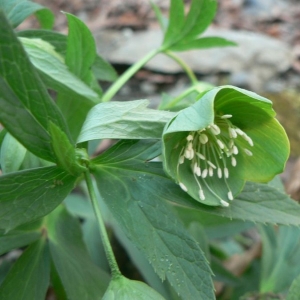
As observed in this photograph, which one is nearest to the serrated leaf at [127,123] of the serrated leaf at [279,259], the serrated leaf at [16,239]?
the serrated leaf at [16,239]

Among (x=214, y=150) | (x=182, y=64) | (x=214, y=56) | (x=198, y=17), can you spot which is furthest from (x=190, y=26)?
(x=214, y=56)

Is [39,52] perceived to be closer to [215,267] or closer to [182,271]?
[182,271]

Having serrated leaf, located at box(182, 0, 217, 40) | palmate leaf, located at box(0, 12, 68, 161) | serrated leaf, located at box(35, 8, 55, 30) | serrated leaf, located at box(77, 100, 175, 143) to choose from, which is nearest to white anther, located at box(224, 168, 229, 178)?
serrated leaf, located at box(77, 100, 175, 143)

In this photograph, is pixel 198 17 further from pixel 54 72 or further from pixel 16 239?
pixel 16 239

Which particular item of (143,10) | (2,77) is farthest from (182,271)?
(143,10)

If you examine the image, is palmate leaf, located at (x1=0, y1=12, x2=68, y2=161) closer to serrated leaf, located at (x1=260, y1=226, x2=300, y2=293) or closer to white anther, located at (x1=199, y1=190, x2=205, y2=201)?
white anther, located at (x1=199, y1=190, x2=205, y2=201)
